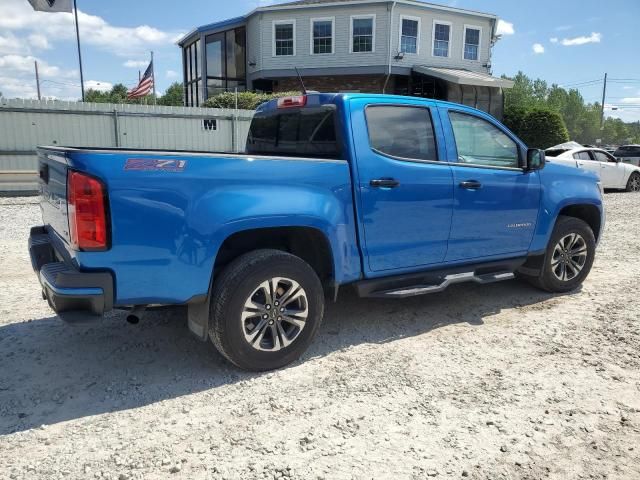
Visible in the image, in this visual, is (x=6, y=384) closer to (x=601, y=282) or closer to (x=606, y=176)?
(x=601, y=282)

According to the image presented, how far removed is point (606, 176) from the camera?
15.6 metres

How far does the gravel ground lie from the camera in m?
2.67

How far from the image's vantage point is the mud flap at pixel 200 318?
11.1 ft

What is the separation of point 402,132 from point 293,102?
945mm

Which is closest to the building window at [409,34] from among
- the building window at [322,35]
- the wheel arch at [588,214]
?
the building window at [322,35]

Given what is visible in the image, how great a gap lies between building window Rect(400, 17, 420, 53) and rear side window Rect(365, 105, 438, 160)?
71.7ft

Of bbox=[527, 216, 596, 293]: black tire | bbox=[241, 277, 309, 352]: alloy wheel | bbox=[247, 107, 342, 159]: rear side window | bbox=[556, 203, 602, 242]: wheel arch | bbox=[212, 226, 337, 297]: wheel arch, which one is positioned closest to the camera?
bbox=[241, 277, 309, 352]: alloy wheel

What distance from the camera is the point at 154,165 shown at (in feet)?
10.0

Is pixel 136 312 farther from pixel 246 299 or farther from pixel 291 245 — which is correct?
pixel 291 245

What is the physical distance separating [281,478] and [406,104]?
3012mm

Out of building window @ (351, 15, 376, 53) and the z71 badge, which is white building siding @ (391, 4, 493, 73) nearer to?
building window @ (351, 15, 376, 53)

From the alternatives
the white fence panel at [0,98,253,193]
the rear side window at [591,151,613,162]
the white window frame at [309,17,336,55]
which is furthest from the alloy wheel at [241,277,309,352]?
the white window frame at [309,17,336,55]

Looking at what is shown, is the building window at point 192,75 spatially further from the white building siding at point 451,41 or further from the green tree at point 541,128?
the green tree at point 541,128

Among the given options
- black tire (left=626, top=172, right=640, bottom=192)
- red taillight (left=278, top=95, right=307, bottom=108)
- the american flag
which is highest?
the american flag
